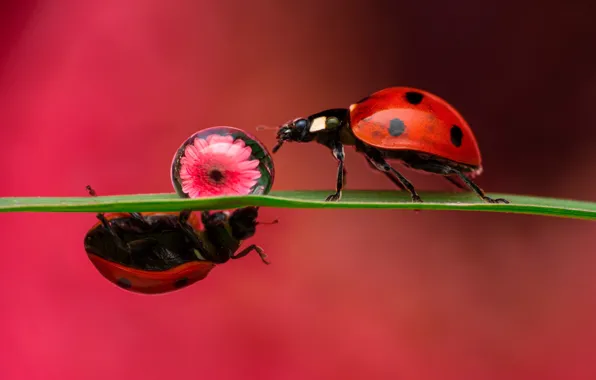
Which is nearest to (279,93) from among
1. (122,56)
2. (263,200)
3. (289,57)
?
(289,57)

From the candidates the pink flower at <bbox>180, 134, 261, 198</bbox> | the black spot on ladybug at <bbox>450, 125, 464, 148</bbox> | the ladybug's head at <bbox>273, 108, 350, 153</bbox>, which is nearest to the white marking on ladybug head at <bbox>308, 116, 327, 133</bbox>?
the ladybug's head at <bbox>273, 108, 350, 153</bbox>

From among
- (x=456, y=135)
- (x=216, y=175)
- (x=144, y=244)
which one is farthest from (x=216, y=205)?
(x=456, y=135)

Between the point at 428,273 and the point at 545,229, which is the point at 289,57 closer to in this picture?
Answer: the point at 428,273

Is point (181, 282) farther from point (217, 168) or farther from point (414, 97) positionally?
point (414, 97)

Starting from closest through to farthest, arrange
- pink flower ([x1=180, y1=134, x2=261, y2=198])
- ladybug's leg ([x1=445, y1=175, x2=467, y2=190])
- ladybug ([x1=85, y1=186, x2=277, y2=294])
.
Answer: pink flower ([x1=180, y1=134, x2=261, y2=198])
ladybug ([x1=85, y1=186, x2=277, y2=294])
ladybug's leg ([x1=445, y1=175, x2=467, y2=190])

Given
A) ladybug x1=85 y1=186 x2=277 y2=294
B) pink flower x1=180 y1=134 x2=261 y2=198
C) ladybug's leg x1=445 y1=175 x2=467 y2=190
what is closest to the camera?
pink flower x1=180 y1=134 x2=261 y2=198

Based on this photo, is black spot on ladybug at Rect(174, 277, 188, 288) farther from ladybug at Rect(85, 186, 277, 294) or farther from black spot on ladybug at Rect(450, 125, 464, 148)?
black spot on ladybug at Rect(450, 125, 464, 148)
